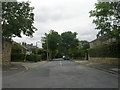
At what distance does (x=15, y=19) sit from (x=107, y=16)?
11.1 m

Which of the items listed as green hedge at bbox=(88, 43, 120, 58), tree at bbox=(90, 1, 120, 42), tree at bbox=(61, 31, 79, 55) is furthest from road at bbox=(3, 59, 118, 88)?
tree at bbox=(61, 31, 79, 55)

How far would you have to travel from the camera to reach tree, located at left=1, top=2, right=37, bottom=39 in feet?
77.0

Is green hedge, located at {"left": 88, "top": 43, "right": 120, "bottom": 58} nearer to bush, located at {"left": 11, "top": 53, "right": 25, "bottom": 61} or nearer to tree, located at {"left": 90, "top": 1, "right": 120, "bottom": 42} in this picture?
tree, located at {"left": 90, "top": 1, "right": 120, "bottom": 42}

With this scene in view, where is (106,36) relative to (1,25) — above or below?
below

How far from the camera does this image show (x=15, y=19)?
23.7 metres

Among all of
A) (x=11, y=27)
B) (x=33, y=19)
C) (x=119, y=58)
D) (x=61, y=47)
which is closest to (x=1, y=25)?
(x=11, y=27)

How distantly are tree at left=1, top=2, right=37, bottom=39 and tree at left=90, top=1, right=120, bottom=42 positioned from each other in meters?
8.82

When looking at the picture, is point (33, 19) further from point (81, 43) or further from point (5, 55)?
point (81, 43)

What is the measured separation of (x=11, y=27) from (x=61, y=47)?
74440 mm

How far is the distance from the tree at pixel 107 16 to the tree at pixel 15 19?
8.82 metres

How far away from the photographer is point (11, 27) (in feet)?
76.5

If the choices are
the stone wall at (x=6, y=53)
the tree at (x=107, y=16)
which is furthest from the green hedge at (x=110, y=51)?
the stone wall at (x=6, y=53)

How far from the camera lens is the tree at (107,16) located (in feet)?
65.0

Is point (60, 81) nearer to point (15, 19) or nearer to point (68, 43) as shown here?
point (15, 19)
